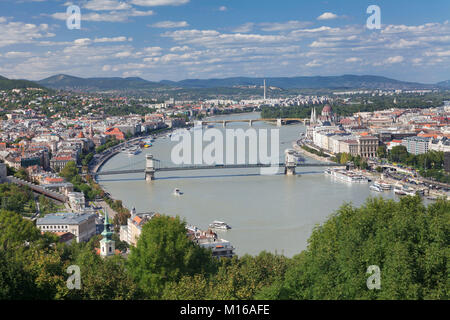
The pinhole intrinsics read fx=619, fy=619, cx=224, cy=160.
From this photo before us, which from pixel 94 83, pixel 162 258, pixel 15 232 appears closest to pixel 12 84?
pixel 15 232

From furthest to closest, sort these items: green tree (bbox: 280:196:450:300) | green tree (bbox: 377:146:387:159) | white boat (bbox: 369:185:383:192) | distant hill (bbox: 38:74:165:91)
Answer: distant hill (bbox: 38:74:165:91) → green tree (bbox: 377:146:387:159) → white boat (bbox: 369:185:383:192) → green tree (bbox: 280:196:450:300)

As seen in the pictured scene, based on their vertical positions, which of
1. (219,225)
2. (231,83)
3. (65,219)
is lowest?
(219,225)

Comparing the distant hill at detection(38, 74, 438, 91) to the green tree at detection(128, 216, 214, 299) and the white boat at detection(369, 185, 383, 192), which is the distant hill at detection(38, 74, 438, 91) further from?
the green tree at detection(128, 216, 214, 299)

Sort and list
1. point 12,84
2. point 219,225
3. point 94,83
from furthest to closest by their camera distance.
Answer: point 94,83, point 12,84, point 219,225

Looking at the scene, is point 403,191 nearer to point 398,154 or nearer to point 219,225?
point 219,225

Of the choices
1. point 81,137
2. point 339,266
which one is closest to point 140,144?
point 81,137

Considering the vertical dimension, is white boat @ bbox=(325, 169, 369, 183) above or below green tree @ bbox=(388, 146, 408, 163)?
below

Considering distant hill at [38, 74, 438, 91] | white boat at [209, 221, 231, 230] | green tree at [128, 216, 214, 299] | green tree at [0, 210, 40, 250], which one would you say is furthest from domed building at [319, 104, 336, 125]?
distant hill at [38, 74, 438, 91]

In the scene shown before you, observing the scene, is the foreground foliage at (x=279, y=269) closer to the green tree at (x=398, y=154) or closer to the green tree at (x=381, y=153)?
the green tree at (x=398, y=154)
